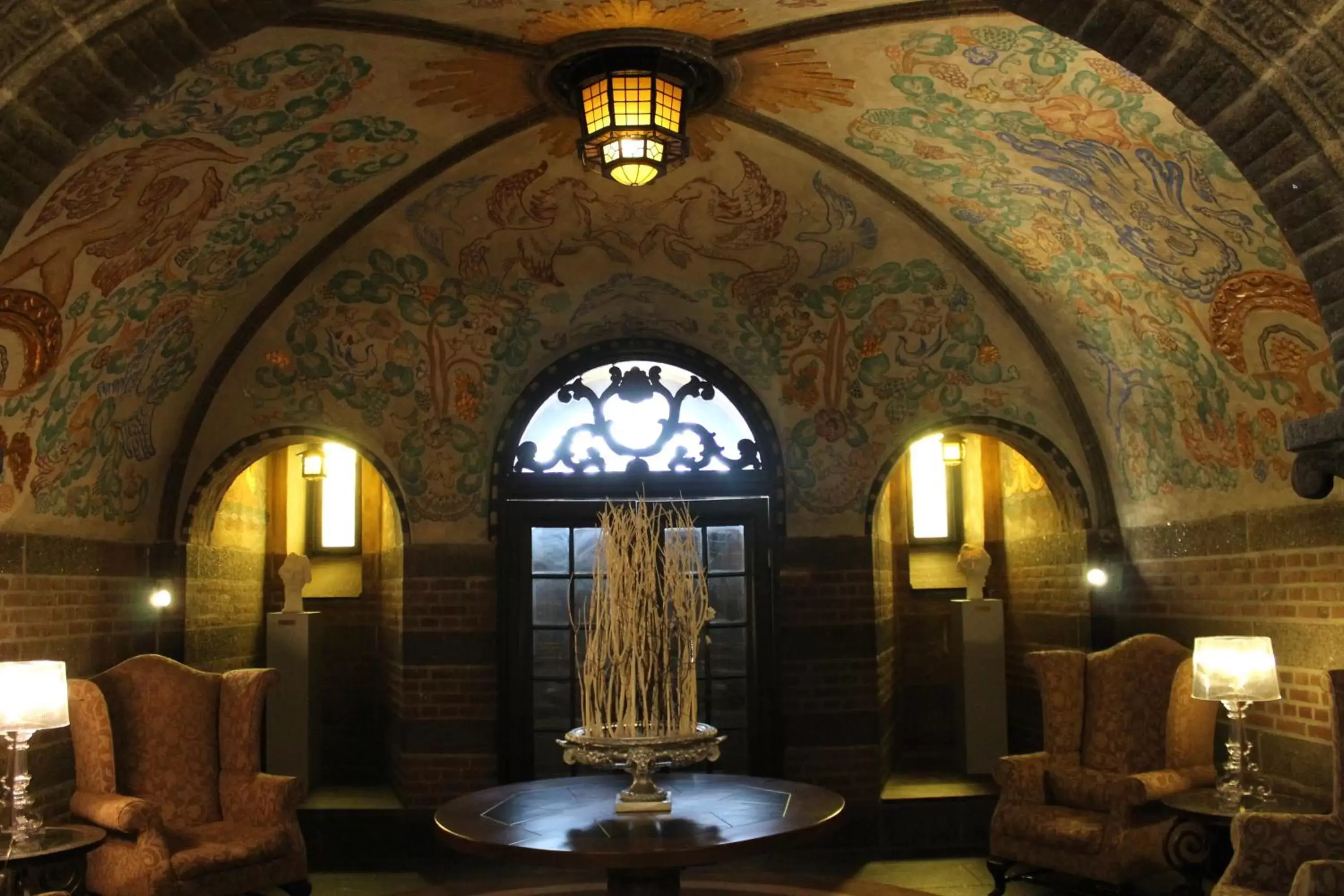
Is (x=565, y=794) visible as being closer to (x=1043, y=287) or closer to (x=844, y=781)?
(x=844, y=781)

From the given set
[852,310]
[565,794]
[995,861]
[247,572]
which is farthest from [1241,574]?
[247,572]

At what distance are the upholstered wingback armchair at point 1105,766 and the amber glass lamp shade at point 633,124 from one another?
3.29 m

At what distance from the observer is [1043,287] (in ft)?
23.8

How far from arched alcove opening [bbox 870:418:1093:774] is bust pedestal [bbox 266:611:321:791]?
3.62 m

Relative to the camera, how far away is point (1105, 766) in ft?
21.8

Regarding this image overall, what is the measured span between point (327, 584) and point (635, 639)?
4876 millimetres

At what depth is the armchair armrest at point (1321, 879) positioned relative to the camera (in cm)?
366

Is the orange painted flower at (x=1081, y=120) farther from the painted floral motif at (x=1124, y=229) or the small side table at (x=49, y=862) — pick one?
the small side table at (x=49, y=862)

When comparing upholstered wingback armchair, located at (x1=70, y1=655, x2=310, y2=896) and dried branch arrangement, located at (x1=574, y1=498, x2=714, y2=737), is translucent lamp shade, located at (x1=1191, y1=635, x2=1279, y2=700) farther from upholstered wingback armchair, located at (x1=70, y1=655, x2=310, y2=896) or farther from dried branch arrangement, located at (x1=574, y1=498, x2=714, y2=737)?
upholstered wingback armchair, located at (x1=70, y1=655, x2=310, y2=896)

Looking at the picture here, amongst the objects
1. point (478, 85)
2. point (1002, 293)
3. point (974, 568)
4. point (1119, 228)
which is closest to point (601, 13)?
point (478, 85)

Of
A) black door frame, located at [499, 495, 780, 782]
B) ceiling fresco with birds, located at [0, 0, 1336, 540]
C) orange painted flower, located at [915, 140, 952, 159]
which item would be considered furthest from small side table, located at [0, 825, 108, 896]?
orange painted flower, located at [915, 140, 952, 159]

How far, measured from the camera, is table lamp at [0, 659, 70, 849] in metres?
5.17

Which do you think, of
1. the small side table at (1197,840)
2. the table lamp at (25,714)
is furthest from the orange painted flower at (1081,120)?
the table lamp at (25,714)

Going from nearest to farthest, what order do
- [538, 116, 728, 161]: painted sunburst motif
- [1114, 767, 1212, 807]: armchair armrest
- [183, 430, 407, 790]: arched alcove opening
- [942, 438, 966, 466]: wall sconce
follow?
[1114, 767, 1212, 807]: armchair armrest < [538, 116, 728, 161]: painted sunburst motif < [183, 430, 407, 790]: arched alcove opening < [942, 438, 966, 466]: wall sconce
